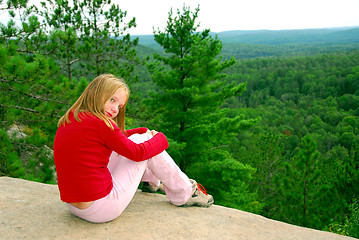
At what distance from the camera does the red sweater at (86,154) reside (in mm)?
1861

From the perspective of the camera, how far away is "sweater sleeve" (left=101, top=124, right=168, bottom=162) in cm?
190

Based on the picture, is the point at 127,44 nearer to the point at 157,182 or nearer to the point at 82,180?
the point at 157,182

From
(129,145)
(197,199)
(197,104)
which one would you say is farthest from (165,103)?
(129,145)

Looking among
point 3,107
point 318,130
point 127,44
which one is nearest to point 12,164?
point 3,107

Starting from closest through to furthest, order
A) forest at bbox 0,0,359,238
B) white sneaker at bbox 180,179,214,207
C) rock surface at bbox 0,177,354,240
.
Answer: rock surface at bbox 0,177,354,240 → white sneaker at bbox 180,179,214,207 → forest at bbox 0,0,359,238

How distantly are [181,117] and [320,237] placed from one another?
21.8 feet

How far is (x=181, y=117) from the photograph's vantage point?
8.95m

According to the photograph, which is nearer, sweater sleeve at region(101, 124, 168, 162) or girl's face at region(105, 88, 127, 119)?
sweater sleeve at region(101, 124, 168, 162)

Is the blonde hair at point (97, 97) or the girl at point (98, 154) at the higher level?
the blonde hair at point (97, 97)

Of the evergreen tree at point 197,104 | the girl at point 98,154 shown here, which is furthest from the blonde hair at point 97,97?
the evergreen tree at point 197,104

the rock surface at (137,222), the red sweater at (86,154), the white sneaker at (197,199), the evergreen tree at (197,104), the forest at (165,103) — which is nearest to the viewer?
the red sweater at (86,154)

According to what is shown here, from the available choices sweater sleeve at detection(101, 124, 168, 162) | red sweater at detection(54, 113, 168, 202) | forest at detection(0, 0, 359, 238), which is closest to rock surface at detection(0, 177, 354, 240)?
red sweater at detection(54, 113, 168, 202)

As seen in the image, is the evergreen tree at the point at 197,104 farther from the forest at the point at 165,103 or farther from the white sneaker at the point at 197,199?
the white sneaker at the point at 197,199

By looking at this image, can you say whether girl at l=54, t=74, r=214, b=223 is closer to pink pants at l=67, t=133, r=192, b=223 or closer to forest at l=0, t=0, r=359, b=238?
pink pants at l=67, t=133, r=192, b=223
